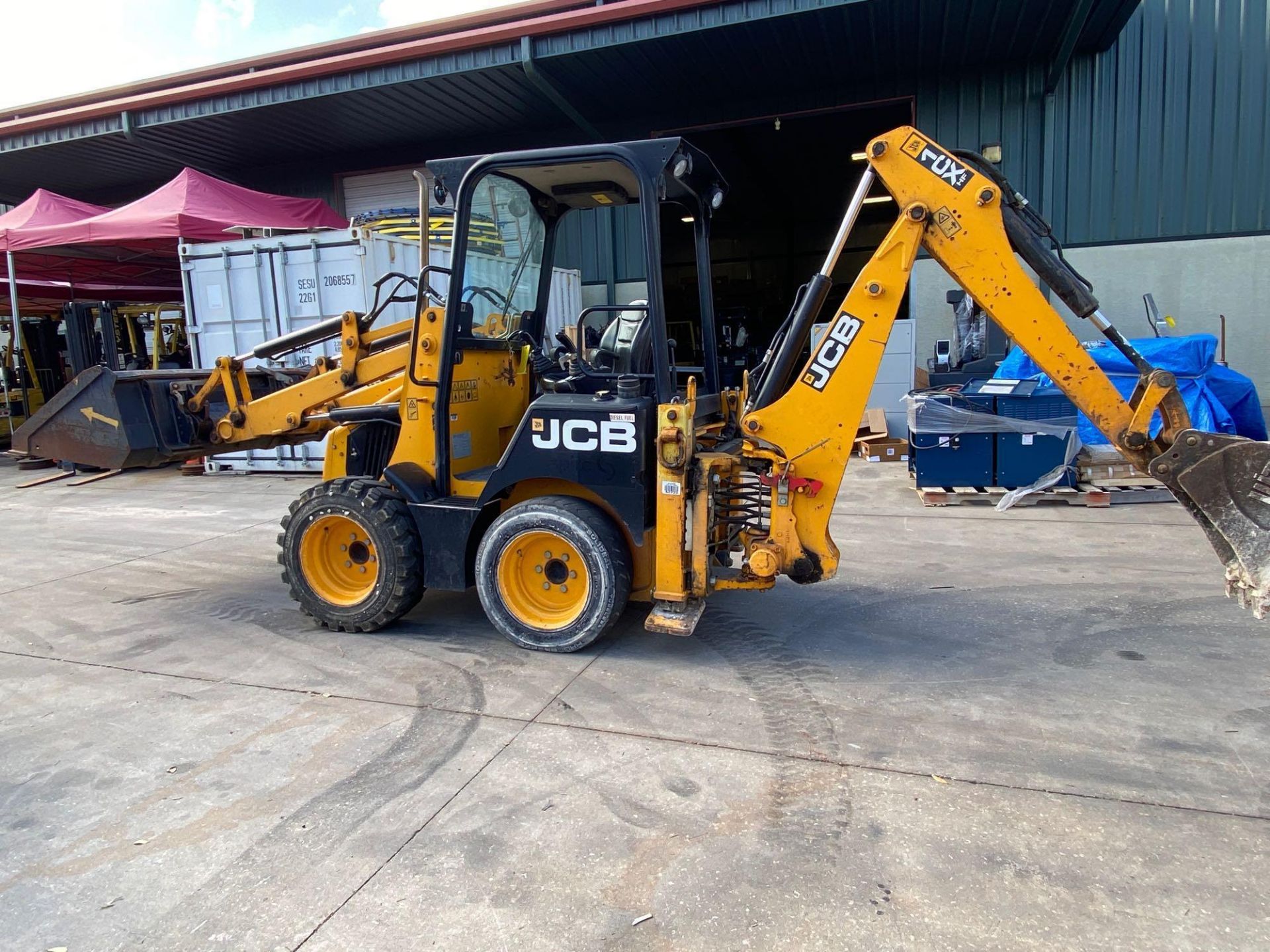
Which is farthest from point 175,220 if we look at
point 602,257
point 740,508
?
point 740,508

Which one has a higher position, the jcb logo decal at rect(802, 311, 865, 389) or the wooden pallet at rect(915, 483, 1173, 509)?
the jcb logo decal at rect(802, 311, 865, 389)

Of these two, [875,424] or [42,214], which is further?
[42,214]

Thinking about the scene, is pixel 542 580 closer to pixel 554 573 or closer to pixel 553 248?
pixel 554 573

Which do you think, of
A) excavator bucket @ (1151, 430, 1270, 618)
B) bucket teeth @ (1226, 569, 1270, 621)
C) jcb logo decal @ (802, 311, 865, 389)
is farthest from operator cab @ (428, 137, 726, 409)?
bucket teeth @ (1226, 569, 1270, 621)

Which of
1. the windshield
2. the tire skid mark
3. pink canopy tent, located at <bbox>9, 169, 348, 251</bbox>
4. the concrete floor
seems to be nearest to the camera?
the concrete floor

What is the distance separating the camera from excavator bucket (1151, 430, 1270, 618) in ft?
11.2

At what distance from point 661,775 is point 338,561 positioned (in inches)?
109

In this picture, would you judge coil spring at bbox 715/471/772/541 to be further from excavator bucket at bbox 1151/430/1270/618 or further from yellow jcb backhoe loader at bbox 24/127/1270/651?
excavator bucket at bbox 1151/430/1270/618

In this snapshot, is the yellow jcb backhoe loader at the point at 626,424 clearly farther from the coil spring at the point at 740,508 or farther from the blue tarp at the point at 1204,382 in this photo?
the blue tarp at the point at 1204,382

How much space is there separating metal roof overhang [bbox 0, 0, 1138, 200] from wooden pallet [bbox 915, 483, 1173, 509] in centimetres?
574

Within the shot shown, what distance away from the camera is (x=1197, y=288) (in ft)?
36.0

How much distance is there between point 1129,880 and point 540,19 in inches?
437

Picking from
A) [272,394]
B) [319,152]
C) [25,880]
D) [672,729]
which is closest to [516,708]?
[672,729]

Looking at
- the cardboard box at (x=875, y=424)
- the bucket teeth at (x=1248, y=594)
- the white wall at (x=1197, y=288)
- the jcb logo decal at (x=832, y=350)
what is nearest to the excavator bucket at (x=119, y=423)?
the jcb logo decal at (x=832, y=350)
